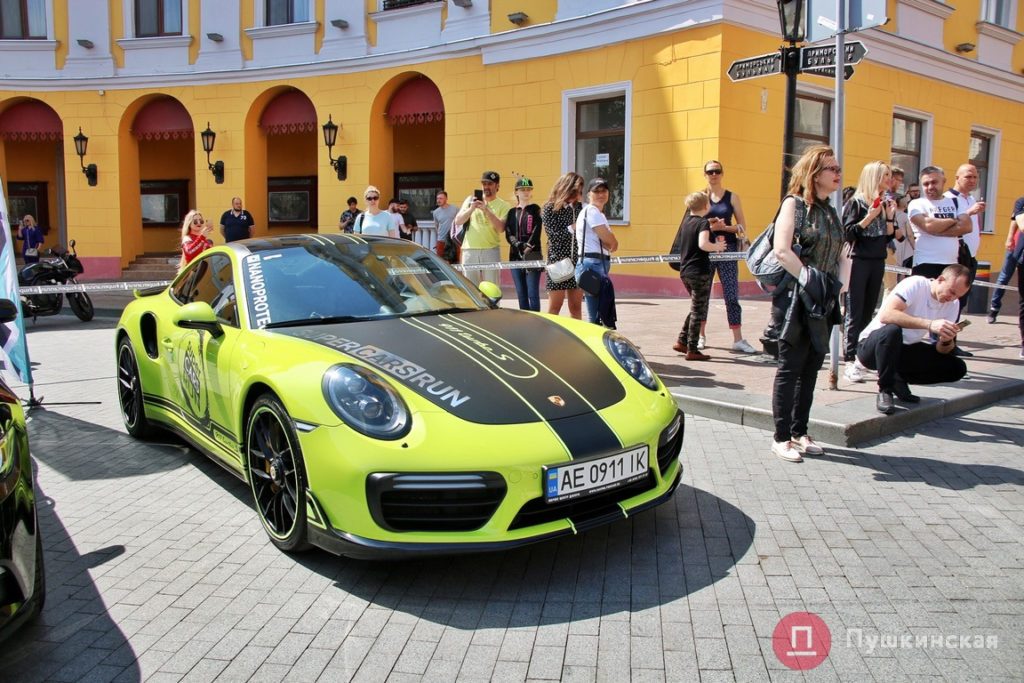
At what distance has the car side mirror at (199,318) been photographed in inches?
160

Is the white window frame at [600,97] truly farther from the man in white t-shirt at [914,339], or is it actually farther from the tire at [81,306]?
the tire at [81,306]

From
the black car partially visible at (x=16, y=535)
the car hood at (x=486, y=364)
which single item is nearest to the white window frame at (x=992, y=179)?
the car hood at (x=486, y=364)

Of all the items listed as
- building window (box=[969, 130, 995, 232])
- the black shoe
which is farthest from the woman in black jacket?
building window (box=[969, 130, 995, 232])

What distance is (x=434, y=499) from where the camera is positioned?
3.05 m

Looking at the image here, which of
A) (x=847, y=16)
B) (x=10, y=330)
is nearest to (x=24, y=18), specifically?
(x=10, y=330)

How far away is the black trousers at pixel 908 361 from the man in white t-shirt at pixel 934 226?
1976mm

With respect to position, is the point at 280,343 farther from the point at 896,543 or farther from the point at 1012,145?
the point at 1012,145

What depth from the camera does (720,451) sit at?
5090 millimetres

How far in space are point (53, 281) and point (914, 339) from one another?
1265 centimetres

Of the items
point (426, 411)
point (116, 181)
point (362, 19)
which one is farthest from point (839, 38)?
point (116, 181)

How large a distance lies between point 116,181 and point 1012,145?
2101cm

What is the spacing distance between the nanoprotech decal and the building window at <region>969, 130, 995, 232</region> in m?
17.7

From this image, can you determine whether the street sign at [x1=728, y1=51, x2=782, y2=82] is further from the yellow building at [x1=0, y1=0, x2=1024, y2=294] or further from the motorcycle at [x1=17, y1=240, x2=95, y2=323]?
the motorcycle at [x1=17, y1=240, x2=95, y2=323]

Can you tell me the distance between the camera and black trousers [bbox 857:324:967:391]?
18.6ft
